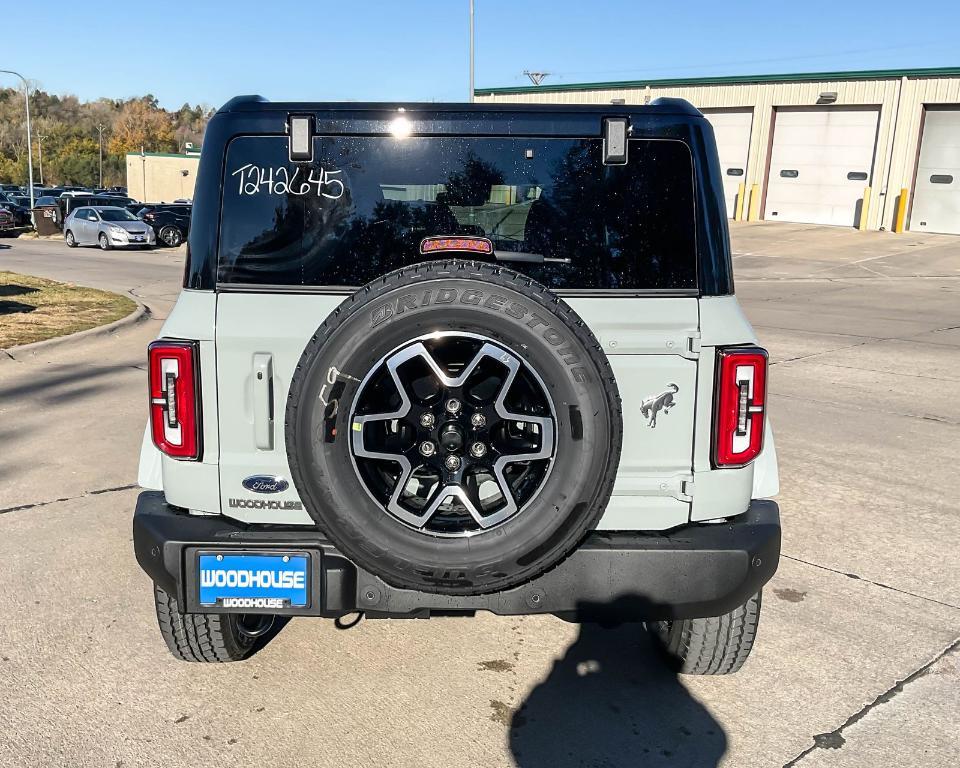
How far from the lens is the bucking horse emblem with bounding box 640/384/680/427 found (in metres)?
2.82

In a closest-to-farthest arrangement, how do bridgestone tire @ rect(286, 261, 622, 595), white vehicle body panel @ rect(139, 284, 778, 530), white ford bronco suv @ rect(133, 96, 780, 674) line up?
1. bridgestone tire @ rect(286, 261, 622, 595)
2. white ford bronco suv @ rect(133, 96, 780, 674)
3. white vehicle body panel @ rect(139, 284, 778, 530)

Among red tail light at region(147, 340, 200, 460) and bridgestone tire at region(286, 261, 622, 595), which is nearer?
bridgestone tire at region(286, 261, 622, 595)

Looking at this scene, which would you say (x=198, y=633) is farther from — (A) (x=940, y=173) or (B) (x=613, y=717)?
(A) (x=940, y=173)

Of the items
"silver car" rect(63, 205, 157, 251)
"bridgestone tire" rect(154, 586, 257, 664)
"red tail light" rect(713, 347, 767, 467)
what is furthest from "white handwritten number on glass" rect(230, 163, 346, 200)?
"silver car" rect(63, 205, 157, 251)

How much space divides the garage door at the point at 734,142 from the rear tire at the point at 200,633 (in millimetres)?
32268

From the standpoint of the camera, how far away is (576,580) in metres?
2.76

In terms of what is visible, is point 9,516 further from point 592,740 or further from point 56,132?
point 56,132

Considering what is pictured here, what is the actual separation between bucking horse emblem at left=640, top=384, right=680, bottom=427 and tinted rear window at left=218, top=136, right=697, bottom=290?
0.33 metres

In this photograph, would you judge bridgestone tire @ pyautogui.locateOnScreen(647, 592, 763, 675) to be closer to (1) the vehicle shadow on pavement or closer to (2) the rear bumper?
(1) the vehicle shadow on pavement

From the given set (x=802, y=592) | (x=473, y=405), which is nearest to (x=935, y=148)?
(x=802, y=592)

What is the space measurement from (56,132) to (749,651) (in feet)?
367

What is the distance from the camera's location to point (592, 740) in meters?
3.02

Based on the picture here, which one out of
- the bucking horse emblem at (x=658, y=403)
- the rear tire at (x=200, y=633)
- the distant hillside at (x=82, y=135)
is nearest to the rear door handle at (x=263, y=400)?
the rear tire at (x=200, y=633)

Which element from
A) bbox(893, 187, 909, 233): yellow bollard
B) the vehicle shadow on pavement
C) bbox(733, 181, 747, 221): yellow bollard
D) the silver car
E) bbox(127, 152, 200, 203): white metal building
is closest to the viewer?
the vehicle shadow on pavement
